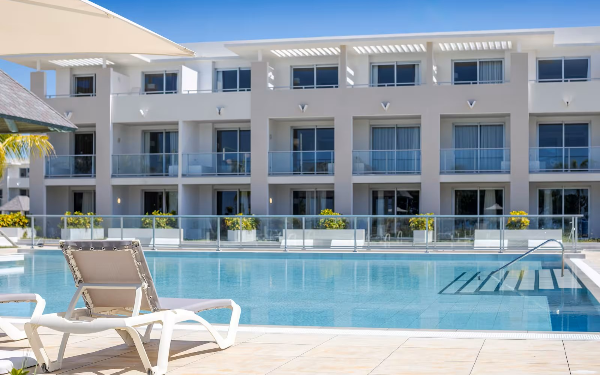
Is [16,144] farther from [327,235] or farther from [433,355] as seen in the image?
[433,355]

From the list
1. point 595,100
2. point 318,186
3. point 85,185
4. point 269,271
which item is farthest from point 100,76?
point 595,100

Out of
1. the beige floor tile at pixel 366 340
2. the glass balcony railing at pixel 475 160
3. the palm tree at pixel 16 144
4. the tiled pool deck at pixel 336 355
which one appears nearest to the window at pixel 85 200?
the palm tree at pixel 16 144

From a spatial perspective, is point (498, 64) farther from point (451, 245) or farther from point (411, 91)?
point (451, 245)

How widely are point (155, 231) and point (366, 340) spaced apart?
16296 mm

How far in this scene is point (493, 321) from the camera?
918 cm

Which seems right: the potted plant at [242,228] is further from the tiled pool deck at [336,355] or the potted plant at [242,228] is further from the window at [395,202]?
the tiled pool deck at [336,355]

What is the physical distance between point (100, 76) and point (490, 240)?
15714 millimetres

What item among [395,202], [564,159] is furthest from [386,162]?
[564,159]

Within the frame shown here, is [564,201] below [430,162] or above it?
below

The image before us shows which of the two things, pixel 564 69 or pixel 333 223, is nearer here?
pixel 333 223

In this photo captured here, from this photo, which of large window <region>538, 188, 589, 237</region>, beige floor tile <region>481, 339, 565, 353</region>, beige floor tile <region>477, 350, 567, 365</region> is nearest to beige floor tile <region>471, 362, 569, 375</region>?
beige floor tile <region>477, 350, 567, 365</region>

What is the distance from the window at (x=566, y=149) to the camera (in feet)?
80.0

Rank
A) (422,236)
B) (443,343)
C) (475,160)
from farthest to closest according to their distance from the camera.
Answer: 1. (475,160)
2. (422,236)
3. (443,343)

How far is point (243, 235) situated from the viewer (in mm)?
21250
